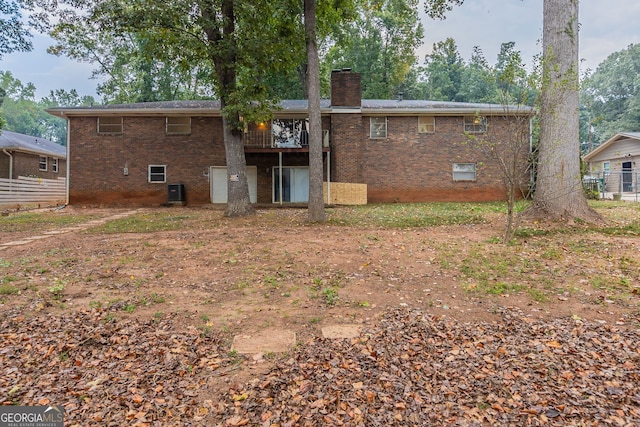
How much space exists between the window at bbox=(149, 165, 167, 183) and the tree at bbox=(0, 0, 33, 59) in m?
6.18

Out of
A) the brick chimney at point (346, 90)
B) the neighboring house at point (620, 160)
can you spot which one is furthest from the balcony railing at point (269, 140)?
the neighboring house at point (620, 160)

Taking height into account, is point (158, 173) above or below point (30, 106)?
below

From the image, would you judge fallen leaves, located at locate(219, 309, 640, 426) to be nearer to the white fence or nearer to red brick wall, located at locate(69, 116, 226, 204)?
red brick wall, located at locate(69, 116, 226, 204)

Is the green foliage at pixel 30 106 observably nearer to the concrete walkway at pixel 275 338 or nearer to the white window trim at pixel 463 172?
the white window trim at pixel 463 172

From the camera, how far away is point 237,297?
420cm

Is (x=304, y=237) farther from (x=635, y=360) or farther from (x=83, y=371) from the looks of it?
(x=635, y=360)

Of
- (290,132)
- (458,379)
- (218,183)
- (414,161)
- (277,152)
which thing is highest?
(290,132)

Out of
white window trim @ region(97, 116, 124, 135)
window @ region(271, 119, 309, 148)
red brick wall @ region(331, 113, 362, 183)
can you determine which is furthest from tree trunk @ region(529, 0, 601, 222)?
white window trim @ region(97, 116, 124, 135)

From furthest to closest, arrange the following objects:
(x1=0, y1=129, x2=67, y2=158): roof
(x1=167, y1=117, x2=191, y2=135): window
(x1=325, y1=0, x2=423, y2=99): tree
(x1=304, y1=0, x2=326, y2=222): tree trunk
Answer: (x1=325, y1=0, x2=423, y2=99): tree → (x1=0, y1=129, x2=67, y2=158): roof → (x1=167, y1=117, x2=191, y2=135): window → (x1=304, y1=0, x2=326, y2=222): tree trunk

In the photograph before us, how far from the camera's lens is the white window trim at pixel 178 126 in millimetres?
16750

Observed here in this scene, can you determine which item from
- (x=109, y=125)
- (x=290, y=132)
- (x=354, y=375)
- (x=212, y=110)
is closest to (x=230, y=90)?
(x=212, y=110)

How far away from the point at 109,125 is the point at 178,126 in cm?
325

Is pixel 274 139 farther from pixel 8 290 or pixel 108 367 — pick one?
pixel 108 367

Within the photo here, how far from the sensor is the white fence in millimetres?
16641
